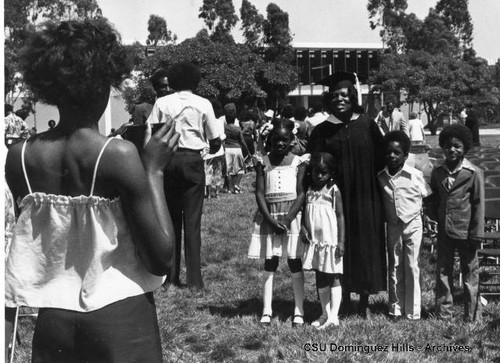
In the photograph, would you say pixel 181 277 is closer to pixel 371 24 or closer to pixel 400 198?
pixel 400 198

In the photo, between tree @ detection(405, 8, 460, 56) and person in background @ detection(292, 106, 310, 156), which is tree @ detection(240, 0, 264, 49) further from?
person in background @ detection(292, 106, 310, 156)

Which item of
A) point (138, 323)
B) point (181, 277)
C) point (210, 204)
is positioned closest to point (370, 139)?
point (181, 277)

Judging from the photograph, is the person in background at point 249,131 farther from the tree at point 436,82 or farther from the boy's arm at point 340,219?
the tree at point 436,82

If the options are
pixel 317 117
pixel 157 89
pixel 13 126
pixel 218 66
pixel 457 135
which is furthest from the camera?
pixel 218 66

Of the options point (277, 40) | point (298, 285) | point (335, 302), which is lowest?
point (335, 302)

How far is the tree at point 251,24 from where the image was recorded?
153 feet

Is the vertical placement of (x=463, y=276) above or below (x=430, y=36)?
below

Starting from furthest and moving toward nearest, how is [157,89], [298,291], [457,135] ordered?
1. [157,89]
2. [298,291]
3. [457,135]

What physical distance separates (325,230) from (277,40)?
42551 millimetres

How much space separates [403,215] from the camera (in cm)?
553

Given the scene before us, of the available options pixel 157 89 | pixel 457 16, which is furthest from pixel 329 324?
pixel 457 16

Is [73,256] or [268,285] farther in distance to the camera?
[268,285]

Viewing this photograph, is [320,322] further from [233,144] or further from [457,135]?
[233,144]

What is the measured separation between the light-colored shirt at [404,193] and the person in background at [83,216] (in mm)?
3538
